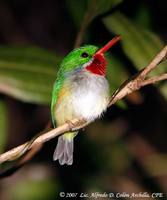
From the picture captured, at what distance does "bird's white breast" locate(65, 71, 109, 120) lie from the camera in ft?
8.44

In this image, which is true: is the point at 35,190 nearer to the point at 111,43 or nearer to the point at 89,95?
the point at 89,95

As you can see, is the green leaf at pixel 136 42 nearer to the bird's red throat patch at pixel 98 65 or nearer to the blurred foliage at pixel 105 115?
the blurred foliage at pixel 105 115

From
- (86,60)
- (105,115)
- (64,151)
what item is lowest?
(64,151)

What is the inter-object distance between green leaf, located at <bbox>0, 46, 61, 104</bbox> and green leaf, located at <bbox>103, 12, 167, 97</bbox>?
1.17 feet

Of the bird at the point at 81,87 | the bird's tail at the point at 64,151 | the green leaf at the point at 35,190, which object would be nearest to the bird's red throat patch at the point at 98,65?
the bird at the point at 81,87

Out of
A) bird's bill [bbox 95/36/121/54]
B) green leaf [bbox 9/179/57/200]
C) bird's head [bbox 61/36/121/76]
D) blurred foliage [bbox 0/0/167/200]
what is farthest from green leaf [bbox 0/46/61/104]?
green leaf [bbox 9/179/57/200]

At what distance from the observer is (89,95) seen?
2.60 meters

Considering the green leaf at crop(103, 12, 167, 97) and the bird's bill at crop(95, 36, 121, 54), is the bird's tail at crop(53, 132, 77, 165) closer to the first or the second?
the bird's bill at crop(95, 36, 121, 54)

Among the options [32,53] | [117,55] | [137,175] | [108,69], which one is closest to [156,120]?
[137,175]

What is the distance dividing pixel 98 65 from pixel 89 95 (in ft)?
0.55

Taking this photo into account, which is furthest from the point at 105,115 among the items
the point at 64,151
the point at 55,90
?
the point at 55,90

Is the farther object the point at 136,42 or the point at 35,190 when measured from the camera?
the point at 35,190

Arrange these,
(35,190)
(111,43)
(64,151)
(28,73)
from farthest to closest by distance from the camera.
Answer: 1. (35,190)
2. (64,151)
3. (28,73)
4. (111,43)

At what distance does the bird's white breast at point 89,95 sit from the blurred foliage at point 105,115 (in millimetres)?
75
